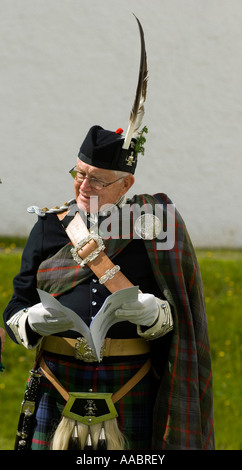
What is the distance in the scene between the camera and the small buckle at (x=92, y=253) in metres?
3.81

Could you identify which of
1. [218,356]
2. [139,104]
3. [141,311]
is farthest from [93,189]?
[218,356]

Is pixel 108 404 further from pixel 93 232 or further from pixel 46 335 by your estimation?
pixel 93 232

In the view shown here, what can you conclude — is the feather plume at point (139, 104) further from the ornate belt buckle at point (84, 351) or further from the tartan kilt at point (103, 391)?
the tartan kilt at point (103, 391)

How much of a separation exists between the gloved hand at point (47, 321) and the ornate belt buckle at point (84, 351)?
19 centimetres

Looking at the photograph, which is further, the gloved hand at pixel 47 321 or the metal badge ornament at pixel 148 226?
the metal badge ornament at pixel 148 226

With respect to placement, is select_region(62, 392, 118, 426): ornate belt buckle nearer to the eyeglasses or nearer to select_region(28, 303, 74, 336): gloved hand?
select_region(28, 303, 74, 336): gloved hand

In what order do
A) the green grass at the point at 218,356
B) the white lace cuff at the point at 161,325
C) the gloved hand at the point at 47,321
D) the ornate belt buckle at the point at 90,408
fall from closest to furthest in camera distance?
the gloved hand at the point at 47,321 < the white lace cuff at the point at 161,325 < the ornate belt buckle at the point at 90,408 < the green grass at the point at 218,356

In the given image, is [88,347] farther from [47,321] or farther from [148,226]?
[148,226]

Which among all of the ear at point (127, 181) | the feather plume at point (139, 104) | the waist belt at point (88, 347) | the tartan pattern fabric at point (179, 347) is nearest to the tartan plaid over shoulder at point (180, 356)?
the tartan pattern fabric at point (179, 347)

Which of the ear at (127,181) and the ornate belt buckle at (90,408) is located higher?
the ear at (127,181)

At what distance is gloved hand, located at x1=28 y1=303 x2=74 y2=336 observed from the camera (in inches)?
137

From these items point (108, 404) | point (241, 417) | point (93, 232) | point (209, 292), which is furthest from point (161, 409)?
point (209, 292)

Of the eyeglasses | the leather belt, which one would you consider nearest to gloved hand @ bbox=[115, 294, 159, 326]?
the leather belt

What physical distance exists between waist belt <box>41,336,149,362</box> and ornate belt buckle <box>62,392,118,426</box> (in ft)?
0.61
